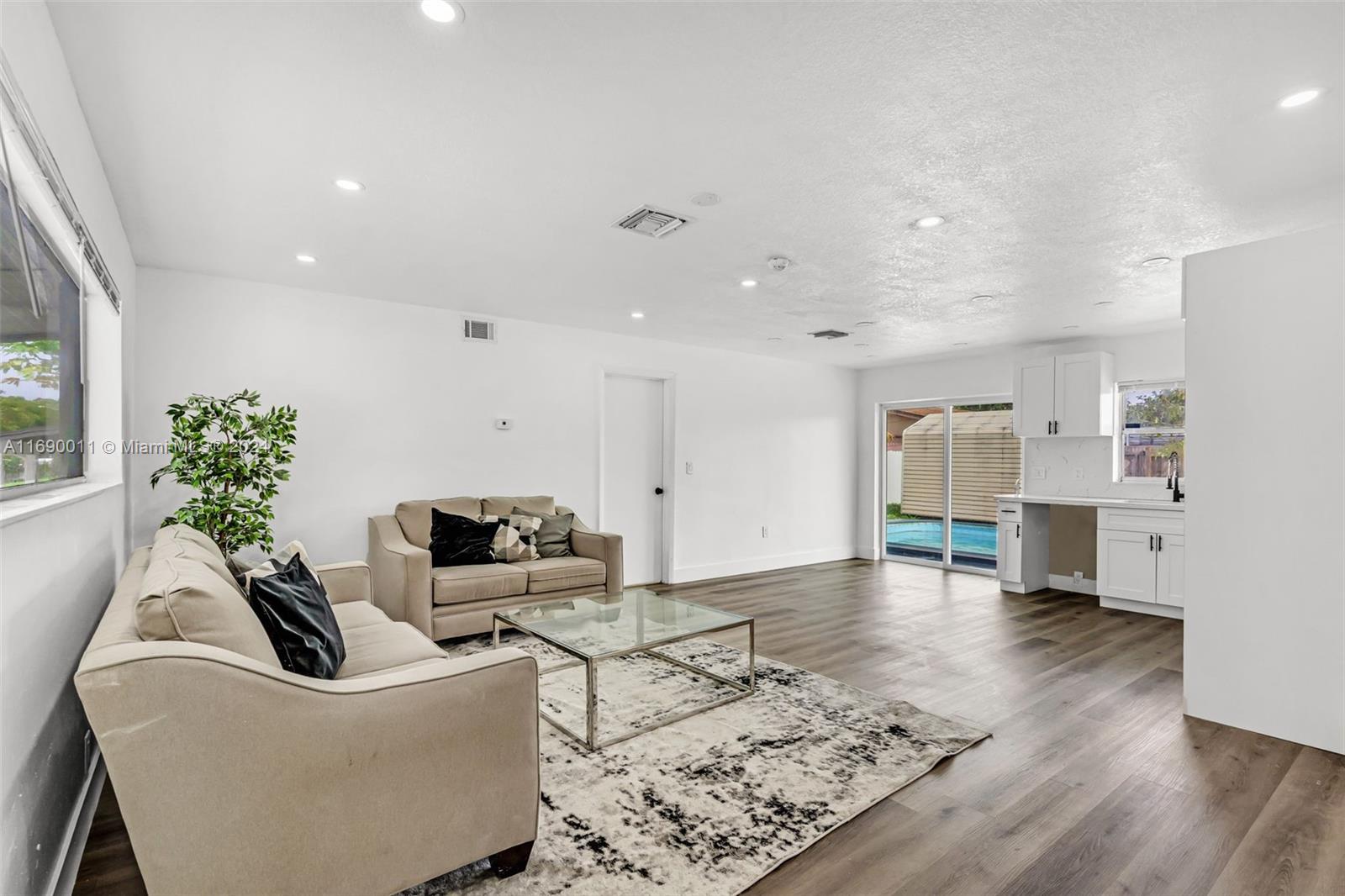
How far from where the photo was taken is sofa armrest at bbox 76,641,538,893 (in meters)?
1.33

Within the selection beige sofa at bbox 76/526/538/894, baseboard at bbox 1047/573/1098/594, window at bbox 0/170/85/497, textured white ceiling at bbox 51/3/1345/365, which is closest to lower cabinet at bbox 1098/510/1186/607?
baseboard at bbox 1047/573/1098/594

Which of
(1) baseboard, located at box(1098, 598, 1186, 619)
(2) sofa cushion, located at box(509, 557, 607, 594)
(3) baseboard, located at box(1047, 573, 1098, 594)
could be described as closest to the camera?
(2) sofa cushion, located at box(509, 557, 607, 594)

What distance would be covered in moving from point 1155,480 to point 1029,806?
4.76 metres

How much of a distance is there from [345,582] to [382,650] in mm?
1130

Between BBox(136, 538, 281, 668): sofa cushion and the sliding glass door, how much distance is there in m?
6.71

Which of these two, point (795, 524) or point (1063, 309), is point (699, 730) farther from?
point (795, 524)

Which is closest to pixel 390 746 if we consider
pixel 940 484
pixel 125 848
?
pixel 125 848

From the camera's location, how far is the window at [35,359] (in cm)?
155

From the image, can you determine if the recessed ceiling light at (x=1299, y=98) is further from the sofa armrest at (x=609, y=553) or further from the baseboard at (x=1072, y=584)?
the baseboard at (x=1072, y=584)

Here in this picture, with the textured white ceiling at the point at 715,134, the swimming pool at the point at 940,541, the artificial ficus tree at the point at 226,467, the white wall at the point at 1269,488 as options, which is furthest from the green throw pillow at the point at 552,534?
the swimming pool at the point at 940,541

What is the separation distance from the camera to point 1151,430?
577 centimetres

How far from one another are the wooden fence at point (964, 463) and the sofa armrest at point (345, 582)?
6213mm

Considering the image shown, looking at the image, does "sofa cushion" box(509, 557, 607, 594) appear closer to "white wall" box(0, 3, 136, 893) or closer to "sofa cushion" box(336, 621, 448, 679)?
"sofa cushion" box(336, 621, 448, 679)

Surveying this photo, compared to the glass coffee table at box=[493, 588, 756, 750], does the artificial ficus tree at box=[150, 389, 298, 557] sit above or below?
above
